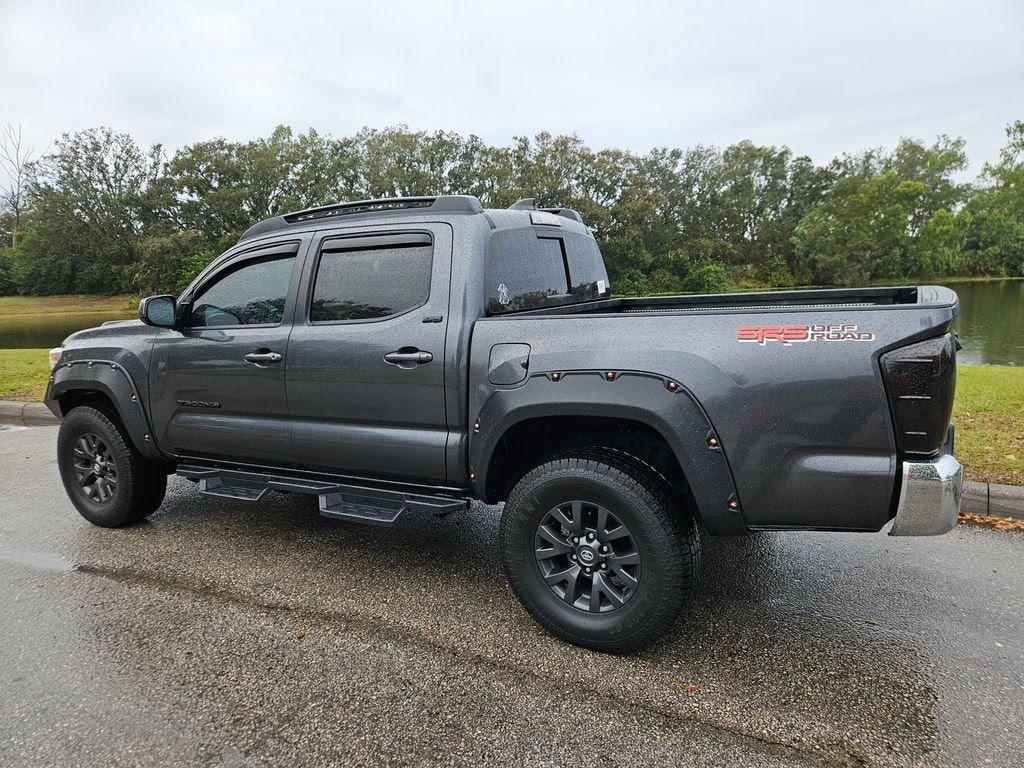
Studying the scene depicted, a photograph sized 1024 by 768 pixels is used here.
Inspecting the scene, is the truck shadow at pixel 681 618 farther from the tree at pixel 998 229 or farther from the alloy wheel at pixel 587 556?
the tree at pixel 998 229

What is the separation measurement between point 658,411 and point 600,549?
0.66m

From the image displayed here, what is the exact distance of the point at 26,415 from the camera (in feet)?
26.5

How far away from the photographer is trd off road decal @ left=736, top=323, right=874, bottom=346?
2.29 metres

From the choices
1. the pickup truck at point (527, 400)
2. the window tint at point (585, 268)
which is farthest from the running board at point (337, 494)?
the window tint at point (585, 268)

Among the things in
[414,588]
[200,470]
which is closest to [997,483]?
[414,588]

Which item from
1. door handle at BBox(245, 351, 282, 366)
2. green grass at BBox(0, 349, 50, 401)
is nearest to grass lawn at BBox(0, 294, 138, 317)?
green grass at BBox(0, 349, 50, 401)

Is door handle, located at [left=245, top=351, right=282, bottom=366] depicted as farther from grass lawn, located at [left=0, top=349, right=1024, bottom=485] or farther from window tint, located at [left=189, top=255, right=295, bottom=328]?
grass lawn, located at [left=0, top=349, right=1024, bottom=485]

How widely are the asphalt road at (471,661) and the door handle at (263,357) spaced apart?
118cm

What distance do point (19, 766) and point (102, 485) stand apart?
255 cm

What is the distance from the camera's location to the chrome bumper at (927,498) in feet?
7.47

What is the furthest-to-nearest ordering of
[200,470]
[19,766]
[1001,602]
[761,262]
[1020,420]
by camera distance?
[761,262] → [1020,420] → [200,470] → [1001,602] → [19,766]

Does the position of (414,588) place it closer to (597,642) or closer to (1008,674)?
(597,642)

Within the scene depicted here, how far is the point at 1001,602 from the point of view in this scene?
3.17 metres

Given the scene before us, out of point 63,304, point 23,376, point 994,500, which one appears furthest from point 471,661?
point 63,304
